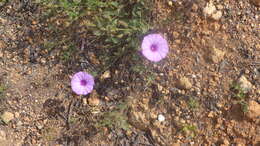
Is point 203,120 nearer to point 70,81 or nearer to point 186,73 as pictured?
point 186,73

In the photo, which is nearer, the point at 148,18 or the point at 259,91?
the point at 259,91

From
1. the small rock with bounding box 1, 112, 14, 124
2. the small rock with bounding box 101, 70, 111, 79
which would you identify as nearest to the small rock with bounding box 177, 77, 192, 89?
the small rock with bounding box 101, 70, 111, 79

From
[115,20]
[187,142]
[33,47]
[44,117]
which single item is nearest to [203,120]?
[187,142]

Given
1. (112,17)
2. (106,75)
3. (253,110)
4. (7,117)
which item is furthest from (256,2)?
(7,117)

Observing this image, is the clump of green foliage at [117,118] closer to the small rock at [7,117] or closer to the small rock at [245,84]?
the small rock at [7,117]

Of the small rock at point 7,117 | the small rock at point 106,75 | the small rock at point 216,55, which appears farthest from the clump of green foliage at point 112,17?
the small rock at point 7,117

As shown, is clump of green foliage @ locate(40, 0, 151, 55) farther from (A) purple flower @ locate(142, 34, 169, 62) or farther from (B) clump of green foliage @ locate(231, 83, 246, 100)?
(B) clump of green foliage @ locate(231, 83, 246, 100)

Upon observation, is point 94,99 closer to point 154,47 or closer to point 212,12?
point 154,47
